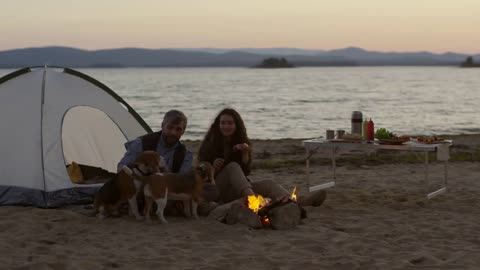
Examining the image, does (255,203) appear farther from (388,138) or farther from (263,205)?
(388,138)

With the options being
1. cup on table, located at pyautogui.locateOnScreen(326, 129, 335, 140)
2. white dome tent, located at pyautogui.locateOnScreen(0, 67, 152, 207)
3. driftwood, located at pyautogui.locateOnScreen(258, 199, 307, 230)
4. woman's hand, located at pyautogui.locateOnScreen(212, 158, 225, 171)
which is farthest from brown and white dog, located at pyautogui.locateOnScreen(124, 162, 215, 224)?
cup on table, located at pyautogui.locateOnScreen(326, 129, 335, 140)

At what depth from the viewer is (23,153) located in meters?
7.86

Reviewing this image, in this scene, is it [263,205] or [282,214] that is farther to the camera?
[263,205]

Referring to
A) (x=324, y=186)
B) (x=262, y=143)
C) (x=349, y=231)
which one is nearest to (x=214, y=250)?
(x=349, y=231)

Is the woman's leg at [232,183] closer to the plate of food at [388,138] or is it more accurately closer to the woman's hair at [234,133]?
the woman's hair at [234,133]

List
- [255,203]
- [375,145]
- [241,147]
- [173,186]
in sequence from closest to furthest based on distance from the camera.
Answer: [173,186], [255,203], [241,147], [375,145]

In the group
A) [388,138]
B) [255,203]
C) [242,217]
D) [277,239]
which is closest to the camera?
[277,239]

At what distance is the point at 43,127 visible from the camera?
7.91m

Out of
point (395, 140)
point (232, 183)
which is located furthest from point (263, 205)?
point (395, 140)

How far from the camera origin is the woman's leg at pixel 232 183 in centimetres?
706

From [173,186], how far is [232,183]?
74cm

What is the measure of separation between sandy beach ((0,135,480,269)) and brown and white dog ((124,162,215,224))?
0.84 feet

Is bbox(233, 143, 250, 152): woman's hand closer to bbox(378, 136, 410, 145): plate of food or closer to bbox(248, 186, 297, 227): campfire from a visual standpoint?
bbox(248, 186, 297, 227): campfire

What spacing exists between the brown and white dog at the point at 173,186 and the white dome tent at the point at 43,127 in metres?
1.48
